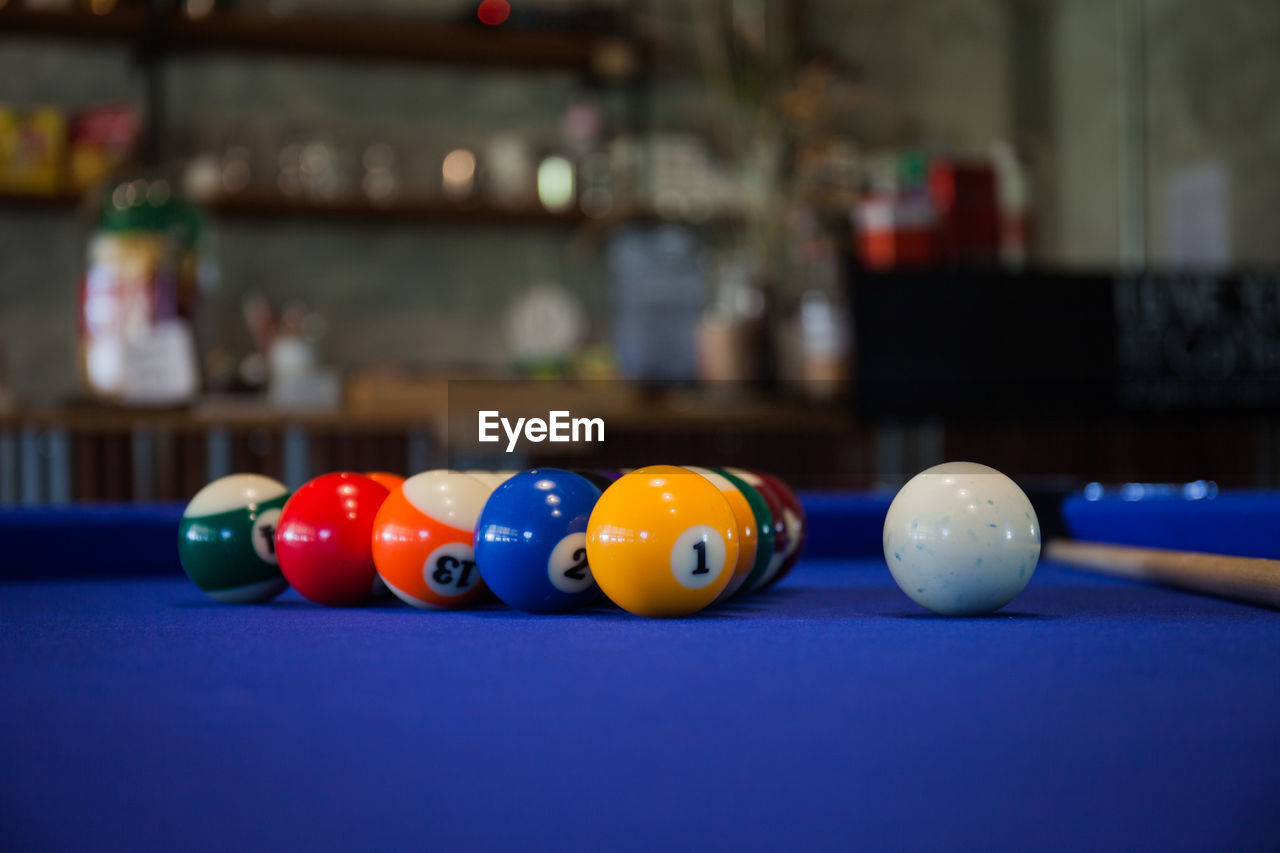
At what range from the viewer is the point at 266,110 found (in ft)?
17.0

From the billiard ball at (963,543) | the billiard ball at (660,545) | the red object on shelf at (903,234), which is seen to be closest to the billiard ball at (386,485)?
the billiard ball at (660,545)

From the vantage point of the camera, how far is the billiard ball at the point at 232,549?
4.60 ft

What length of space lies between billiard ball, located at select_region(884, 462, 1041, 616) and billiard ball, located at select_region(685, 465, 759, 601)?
0.14m

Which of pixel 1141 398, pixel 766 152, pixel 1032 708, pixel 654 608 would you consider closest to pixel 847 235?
pixel 766 152

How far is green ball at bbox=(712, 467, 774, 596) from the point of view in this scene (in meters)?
1.37

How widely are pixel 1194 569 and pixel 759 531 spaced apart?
46 centimetres

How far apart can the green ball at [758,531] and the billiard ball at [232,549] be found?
51 centimetres

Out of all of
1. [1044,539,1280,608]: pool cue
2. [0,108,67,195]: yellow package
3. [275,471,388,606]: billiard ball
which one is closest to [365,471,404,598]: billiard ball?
[275,471,388,606]: billiard ball

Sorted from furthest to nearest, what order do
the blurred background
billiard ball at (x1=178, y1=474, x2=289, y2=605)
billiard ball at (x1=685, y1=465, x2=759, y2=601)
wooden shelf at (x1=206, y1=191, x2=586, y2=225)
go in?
wooden shelf at (x1=206, y1=191, x2=586, y2=225), the blurred background, billiard ball at (x1=178, y1=474, x2=289, y2=605), billiard ball at (x1=685, y1=465, x2=759, y2=601)

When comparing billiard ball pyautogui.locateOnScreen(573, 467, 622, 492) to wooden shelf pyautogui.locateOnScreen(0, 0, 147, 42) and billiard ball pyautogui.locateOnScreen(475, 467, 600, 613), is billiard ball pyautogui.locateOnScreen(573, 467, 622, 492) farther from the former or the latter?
wooden shelf pyautogui.locateOnScreen(0, 0, 147, 42)

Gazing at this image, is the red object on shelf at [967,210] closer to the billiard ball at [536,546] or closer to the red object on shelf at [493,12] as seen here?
the red object on shelf at [493,12]

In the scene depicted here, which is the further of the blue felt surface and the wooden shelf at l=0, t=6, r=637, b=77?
the wooden shelf at l=0, t=6, r=637, b=77

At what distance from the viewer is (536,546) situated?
123 cm

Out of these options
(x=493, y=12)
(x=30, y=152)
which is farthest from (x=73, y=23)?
(x=493, y=12)
